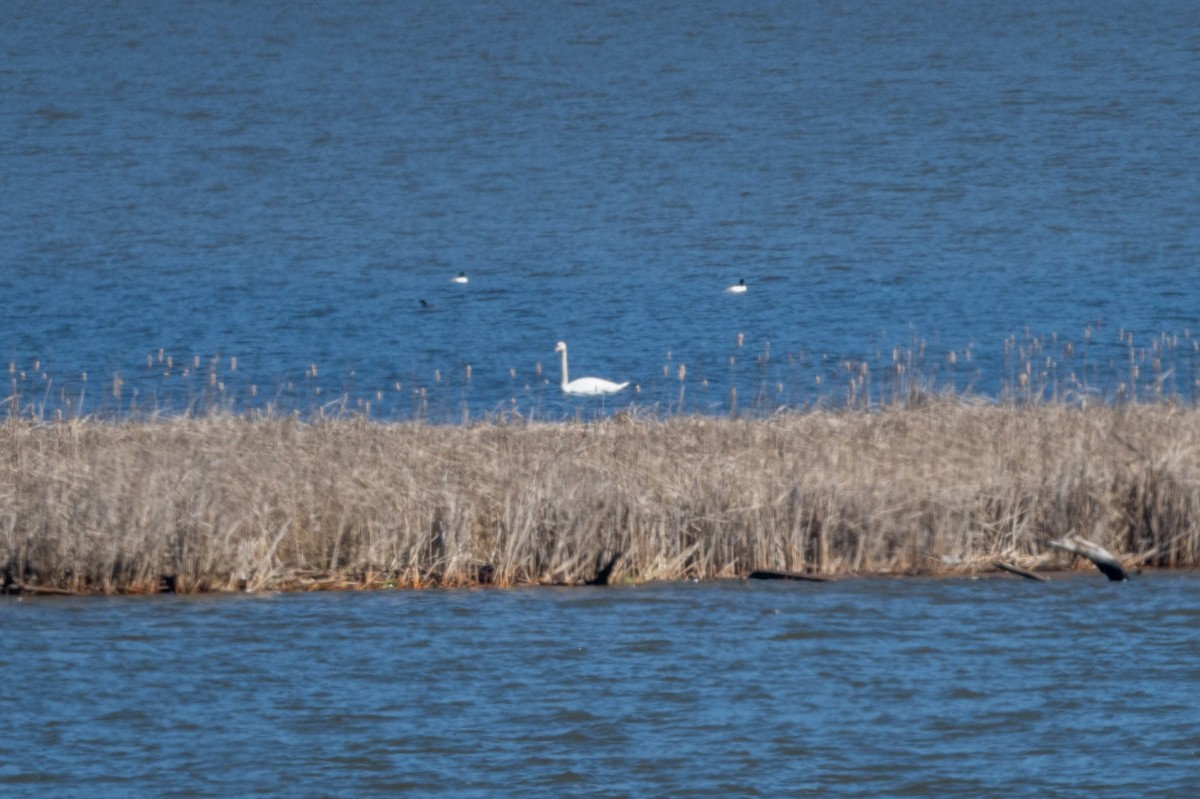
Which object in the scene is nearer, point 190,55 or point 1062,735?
point 1062,735

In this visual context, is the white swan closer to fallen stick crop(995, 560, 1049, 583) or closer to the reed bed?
the reed bed

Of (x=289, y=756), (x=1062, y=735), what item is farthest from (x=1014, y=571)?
(x=289, y=756)

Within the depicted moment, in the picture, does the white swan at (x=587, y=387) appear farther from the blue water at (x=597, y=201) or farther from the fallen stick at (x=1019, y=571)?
the fallen stick at (x=1019, y=571)

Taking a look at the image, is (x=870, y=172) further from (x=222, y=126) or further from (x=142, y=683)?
(x=142, y=683)

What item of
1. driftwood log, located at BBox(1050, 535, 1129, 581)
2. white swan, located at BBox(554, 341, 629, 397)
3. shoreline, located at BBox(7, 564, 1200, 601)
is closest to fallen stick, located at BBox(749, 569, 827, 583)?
shoreline, located at BBox(7, 564, 1200, 601)

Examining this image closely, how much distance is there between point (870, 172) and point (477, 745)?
49.6 meters

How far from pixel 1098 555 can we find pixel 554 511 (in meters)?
3.75

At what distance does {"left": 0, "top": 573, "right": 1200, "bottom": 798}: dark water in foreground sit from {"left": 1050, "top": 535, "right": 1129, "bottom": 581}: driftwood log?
13 centimetres

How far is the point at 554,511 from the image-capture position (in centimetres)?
1453

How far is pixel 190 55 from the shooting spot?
77625mm

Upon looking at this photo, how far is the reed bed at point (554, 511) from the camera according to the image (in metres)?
14.3

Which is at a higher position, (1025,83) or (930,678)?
(1025,83)

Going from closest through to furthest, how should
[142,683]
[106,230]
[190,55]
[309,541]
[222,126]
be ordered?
[142,683]
[309,541]
[106,230]
[222,126]
[190,55]

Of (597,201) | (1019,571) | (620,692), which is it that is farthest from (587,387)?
(597,201)
